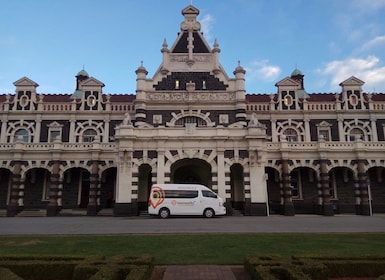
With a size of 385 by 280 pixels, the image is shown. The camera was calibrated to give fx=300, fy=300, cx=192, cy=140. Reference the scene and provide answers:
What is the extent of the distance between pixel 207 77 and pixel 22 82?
23328mm

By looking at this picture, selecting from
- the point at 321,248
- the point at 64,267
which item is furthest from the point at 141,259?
the point at 321,248

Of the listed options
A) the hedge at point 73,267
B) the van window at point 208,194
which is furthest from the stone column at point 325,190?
the hedge at point 73,267

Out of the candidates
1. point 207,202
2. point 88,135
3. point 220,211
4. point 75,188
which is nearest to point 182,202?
point 207,202

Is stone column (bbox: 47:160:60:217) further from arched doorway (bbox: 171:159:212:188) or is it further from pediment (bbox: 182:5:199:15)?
pediment (bbox: 182:5:199:15)

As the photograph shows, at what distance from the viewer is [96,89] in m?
38.1

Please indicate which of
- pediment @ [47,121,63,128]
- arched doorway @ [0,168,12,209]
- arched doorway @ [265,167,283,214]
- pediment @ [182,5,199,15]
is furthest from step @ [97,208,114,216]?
pediment @ [182,5,199,15]

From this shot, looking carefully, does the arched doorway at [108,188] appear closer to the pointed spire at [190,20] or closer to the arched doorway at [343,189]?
the pointed spire at [190,20]

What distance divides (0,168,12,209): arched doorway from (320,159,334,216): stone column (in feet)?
113

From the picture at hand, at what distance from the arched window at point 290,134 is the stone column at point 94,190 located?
2264 centimetres

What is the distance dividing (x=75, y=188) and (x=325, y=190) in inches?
1094

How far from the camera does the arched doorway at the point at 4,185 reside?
3434cm

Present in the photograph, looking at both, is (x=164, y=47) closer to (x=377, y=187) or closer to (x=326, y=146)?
(x=326, y=146)

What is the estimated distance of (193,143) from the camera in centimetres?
2898

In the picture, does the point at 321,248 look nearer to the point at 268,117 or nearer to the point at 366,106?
the point at 268,117
